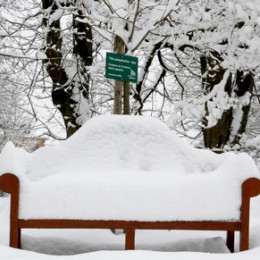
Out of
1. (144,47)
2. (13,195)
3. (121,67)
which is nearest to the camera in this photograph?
(13,195)

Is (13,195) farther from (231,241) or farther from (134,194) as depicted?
(231,241)

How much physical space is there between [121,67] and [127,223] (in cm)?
174

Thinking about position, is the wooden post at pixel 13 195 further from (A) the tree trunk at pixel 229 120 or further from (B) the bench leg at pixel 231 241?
Answer: (A) the tree trunk at pixel 229 120

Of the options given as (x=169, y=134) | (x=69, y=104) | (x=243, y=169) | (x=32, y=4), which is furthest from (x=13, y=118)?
(x=243, y=169)

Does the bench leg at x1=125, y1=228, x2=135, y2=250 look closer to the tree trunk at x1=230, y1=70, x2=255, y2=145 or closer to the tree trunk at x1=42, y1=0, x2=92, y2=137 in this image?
the tree trunk at x1=42, y1=0, x2=92, y2=137

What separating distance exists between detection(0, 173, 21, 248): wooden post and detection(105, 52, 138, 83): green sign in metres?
1.57

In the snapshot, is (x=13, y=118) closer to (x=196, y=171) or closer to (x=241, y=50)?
(x=241, y=50)

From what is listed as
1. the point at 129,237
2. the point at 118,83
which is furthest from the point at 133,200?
the point at 118,83

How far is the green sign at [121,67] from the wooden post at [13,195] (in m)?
1.57

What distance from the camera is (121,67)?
4137mm

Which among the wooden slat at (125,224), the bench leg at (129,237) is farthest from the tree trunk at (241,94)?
the bench leg at (129,237)

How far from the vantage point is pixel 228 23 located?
533 cm

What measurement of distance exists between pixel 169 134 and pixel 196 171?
1.49 feet

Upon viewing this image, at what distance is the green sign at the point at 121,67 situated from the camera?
13.4 ft
